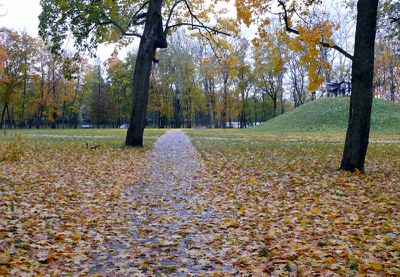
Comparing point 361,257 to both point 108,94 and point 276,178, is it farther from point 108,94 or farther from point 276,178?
point 108,94

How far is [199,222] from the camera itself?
576 cm

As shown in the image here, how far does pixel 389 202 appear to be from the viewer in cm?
666

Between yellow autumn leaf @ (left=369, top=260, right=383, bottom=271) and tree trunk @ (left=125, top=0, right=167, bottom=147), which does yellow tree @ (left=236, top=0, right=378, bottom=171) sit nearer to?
yellow autumn leaf @ (left=369, top=260, right=383, bottom=271)

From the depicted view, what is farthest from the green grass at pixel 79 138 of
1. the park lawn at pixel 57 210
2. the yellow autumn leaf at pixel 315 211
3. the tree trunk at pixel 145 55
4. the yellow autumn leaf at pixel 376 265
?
the yellow autumn leaf at pixel 376 265

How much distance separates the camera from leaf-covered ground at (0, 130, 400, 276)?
3967 mm

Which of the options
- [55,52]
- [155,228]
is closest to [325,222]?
[155,228]

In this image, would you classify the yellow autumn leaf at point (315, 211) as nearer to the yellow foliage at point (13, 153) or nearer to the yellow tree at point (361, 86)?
the yellow tree at point (361, 86)

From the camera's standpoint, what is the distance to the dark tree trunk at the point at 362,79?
30.3 feet

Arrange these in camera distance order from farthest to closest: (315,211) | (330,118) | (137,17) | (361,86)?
(330,118), (137,17), (361,86), (315,211)

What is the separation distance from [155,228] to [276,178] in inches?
190

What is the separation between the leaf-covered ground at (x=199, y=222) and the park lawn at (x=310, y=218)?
19mm

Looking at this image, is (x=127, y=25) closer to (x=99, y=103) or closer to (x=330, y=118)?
(x=330, y=118)

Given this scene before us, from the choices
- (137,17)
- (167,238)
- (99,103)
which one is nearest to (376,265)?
(167,238)

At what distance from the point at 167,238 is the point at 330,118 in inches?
1485
